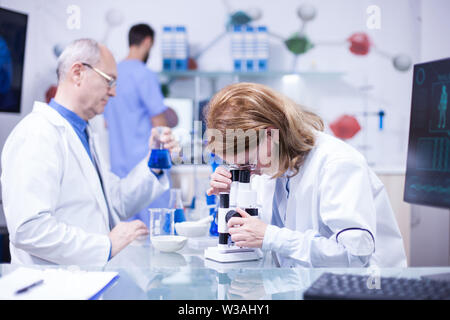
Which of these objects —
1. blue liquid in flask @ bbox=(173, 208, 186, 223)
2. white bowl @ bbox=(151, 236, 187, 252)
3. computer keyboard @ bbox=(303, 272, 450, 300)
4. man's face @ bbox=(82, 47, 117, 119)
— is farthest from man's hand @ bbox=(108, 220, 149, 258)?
computer keyboard @ bbox=(303, 272, 450, 300)

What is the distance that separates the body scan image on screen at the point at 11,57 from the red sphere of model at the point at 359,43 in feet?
8.49

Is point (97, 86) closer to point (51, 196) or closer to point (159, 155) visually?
point (159, 155)

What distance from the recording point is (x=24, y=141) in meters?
1.47

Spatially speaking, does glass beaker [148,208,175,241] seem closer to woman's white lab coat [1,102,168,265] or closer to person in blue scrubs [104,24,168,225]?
woman's white lab coat [1,102,168,265]

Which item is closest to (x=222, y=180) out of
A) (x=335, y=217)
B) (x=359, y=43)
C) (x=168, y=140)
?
(x=335, y=217)

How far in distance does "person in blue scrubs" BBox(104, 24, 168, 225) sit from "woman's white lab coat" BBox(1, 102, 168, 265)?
50.2 inches

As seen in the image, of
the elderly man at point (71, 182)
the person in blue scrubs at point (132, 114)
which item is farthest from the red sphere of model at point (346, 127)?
the elderly man at point (71, 182)

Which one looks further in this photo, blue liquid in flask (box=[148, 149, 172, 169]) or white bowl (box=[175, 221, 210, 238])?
blue liquid in flask (box=[148, 149, 172, 169])

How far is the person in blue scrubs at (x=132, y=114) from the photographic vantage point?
9.64 ft

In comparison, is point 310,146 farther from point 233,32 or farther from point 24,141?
point 233,32

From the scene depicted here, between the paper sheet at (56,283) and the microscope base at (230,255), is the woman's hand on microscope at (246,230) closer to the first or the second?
the microscope base at (230,255)

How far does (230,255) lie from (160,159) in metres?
0.74

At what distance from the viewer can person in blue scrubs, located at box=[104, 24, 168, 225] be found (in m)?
2.94
